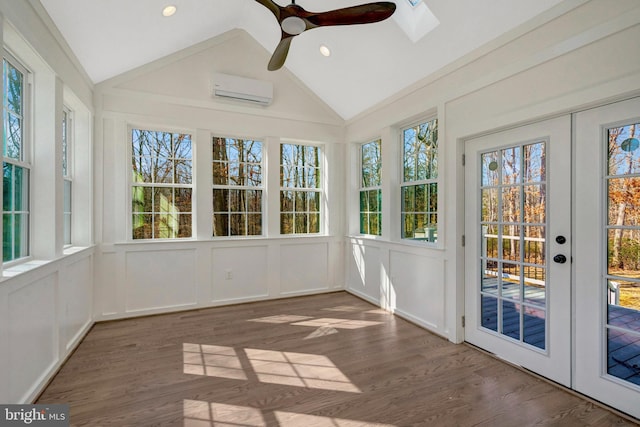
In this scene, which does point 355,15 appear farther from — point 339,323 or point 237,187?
point 339,323

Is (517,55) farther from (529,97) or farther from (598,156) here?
(598,156)

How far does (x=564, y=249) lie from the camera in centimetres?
232

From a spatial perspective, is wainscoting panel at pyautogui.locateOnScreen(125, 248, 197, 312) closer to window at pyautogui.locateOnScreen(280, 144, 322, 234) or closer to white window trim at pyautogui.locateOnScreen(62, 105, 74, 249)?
white window trim at pyautogui.locateOnScreen(62, 105, 74, 249)

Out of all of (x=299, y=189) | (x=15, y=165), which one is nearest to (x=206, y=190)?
(x=299, y=189)

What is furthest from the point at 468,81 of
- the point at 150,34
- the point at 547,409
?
the point at 150,34

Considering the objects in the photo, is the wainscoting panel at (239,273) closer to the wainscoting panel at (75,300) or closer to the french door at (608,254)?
the wainscoting panel at (75,300)

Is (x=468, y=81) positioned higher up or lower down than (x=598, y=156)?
higher up

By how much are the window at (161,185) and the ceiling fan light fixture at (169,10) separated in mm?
1410

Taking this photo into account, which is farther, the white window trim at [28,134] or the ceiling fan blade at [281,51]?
the ceiling fan blade at [281,51]

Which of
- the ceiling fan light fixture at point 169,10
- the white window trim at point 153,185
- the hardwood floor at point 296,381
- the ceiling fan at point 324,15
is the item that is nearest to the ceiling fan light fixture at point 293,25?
the ceiling fan at point 324,15

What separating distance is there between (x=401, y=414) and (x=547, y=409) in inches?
37.8

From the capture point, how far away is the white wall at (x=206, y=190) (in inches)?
147

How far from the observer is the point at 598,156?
212 centimetres

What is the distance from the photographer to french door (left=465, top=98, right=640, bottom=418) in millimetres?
2029
